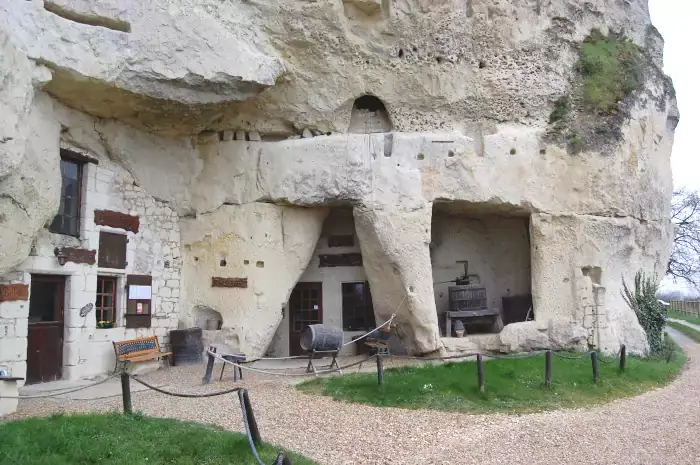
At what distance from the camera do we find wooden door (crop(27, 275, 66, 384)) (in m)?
9.52

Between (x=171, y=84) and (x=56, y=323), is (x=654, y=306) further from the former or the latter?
(x=56, y=323)

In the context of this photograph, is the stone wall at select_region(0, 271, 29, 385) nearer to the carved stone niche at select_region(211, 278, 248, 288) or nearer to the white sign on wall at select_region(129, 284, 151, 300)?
the white sign on wall at select_region(129, 284, 151, 300)

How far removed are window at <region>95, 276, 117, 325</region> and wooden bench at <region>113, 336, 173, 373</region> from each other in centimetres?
54

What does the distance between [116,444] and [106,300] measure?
6192 millimetres

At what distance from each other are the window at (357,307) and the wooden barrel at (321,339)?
3603mm

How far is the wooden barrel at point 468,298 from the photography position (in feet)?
42.6

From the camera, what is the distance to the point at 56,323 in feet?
32.6

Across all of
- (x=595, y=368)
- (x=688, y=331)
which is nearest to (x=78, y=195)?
(x=595, y=368)

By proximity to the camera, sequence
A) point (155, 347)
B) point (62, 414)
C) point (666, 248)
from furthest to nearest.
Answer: point (666, 248) < point (155, 347) < point (62, 414)

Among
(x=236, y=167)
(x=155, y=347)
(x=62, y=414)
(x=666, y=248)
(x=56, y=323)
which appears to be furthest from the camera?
(x=666, y=248)

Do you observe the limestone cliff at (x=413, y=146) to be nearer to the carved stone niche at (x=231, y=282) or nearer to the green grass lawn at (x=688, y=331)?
the carved stone niche at (x=231, y=282)

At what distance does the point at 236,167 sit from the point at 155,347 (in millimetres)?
4205

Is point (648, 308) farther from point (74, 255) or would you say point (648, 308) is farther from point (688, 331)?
point (74, 255)

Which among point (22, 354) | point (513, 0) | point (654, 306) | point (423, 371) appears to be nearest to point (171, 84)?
point (22, 354)
